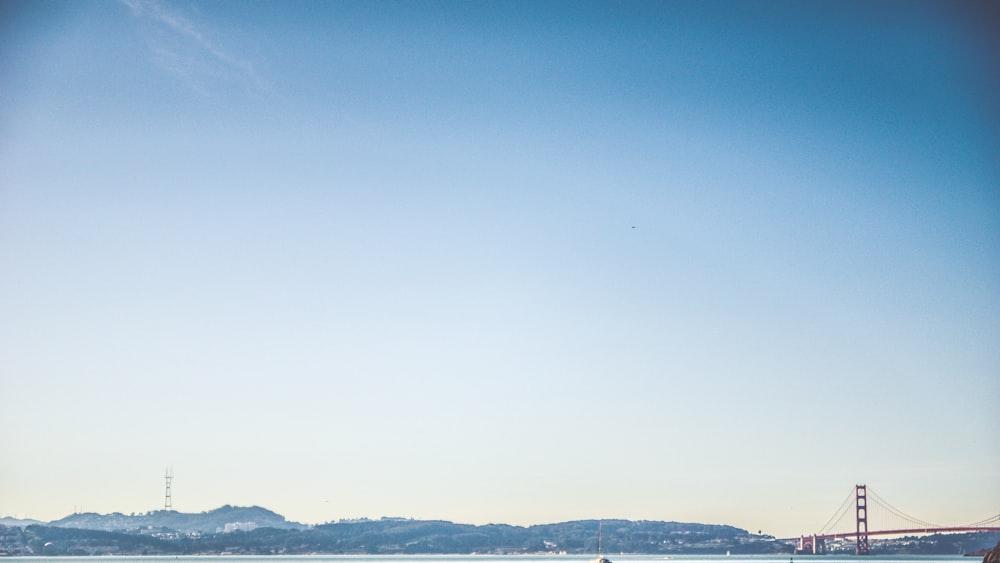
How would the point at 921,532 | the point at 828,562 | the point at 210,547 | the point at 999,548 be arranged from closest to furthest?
the point at 999,548
the point at 921,532
the point at 828,562
the point at 210,547

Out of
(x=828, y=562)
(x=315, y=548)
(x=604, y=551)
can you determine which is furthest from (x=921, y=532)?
(x=315, y=548)

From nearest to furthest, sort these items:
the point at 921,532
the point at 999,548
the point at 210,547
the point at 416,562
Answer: the point at 999,548 → the point at 921,532 → the point at 416,562 → the point at 210,547

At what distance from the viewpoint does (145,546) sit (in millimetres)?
182375

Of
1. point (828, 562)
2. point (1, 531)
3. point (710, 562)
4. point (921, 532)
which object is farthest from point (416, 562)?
point (1, 531)

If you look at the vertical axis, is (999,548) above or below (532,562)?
above

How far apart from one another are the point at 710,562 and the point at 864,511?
23837mm

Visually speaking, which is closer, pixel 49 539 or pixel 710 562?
pixel 710 562

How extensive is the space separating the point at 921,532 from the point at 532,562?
57801 millimetres

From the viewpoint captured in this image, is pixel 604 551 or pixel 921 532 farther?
pixel 604 551

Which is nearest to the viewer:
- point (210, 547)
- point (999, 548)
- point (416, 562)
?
point (999, 548)

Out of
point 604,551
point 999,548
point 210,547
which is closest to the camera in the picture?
point 999,548

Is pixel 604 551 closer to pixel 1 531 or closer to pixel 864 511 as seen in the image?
pixel 864 511

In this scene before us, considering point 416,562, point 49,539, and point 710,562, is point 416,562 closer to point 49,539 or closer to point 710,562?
point 710,562

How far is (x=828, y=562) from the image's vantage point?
125875mm
